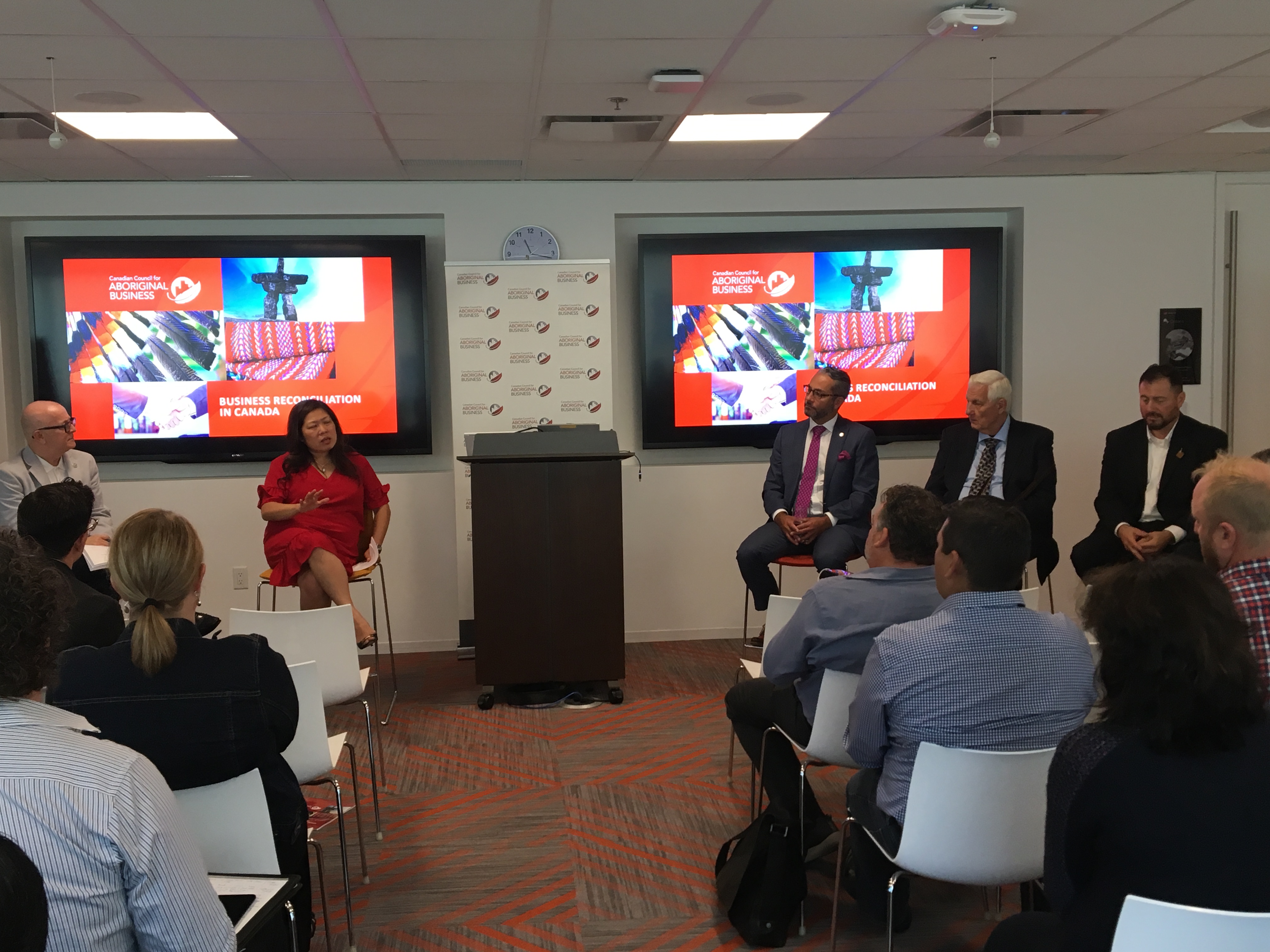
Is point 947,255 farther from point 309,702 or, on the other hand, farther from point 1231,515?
point 309,702

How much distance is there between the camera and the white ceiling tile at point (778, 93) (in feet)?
14.0

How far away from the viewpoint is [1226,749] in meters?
1.57

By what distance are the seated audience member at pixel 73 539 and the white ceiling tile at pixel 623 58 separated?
2228 mm

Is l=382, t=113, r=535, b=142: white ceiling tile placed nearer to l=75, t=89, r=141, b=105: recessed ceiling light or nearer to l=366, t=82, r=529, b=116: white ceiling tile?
l=366, t=82, r=529, b=116: white ceiling tile

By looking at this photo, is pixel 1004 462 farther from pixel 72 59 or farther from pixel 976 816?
pixel 72 59

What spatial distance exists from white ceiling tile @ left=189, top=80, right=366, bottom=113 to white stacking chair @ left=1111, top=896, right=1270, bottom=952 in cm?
387

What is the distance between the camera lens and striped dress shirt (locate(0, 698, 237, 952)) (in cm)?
130

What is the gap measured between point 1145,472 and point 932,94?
7.13 feet

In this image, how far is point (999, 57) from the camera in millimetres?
3951

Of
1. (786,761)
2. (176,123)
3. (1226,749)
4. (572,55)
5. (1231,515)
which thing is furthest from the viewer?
(176,123)

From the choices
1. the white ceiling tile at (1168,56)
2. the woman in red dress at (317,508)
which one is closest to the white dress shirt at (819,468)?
the white ceiling tile at (1168,56)

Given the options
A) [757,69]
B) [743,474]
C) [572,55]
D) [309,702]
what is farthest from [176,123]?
[743,474]

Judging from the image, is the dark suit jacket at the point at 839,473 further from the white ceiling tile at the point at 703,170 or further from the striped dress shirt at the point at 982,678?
the striped dress shirt at the point at 982,678

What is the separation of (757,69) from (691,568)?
341cm
